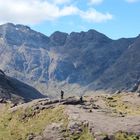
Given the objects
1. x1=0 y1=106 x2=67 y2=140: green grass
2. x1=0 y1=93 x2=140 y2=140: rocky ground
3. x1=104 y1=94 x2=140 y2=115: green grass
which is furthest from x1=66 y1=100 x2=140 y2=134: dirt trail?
x1=104 y1=94 x2=140 y2=115: green grass

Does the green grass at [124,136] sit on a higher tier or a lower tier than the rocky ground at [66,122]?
lower

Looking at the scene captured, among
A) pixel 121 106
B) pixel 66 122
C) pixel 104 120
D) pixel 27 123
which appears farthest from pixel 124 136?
pixel 121 106

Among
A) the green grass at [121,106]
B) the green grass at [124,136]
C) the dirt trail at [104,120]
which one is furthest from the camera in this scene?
the green grass at [121,106]

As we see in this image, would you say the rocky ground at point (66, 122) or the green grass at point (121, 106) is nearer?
the rocky ground at point (66, 122)

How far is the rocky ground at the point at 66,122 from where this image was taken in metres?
48.6

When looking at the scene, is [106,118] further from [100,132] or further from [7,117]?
[7,117]

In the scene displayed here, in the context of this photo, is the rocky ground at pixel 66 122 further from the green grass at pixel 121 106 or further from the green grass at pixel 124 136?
the green grass at pixel 121 106

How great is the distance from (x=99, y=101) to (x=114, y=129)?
1954 centimetres

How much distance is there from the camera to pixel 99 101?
224 feet

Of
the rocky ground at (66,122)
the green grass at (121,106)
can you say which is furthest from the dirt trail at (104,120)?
the green grass at (121,106)

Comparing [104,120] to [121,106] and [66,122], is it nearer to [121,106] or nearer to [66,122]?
[66,122]

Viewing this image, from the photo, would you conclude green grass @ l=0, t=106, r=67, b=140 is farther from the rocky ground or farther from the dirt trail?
the dirt trail

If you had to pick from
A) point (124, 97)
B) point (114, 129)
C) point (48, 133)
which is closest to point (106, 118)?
point (114, 129)

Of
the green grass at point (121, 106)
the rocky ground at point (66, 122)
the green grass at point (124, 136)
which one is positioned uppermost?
the green grass at point (121, 106)
